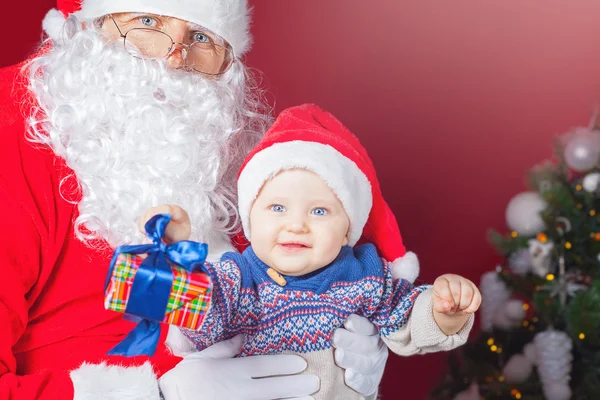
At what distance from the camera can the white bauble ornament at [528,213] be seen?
9.71 ft

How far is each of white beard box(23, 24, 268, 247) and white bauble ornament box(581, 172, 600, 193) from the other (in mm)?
1630

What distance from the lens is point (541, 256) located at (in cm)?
293

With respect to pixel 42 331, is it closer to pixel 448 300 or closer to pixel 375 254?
pixel 375 254

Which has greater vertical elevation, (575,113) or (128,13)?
(128,13)

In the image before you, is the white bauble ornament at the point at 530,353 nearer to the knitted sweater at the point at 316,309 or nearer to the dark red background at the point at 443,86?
the dark red background at the point at 443,86

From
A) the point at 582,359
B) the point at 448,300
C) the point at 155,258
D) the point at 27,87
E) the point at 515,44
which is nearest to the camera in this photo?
the point at 155,258

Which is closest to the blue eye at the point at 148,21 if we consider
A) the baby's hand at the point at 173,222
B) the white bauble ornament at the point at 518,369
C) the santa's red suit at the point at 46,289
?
the santa's red suit at the point at 46,289

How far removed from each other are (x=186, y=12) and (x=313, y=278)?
824mm

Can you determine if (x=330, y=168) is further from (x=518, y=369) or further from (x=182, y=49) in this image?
(x=518, y=369)

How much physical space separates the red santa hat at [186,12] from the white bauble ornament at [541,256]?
155 centimetres

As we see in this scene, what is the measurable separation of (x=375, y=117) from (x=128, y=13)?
1.70m

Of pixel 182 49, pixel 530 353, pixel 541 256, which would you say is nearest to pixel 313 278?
pixel 182 49

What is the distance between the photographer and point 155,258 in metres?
1.23

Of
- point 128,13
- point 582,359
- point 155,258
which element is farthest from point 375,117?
point 155,258
